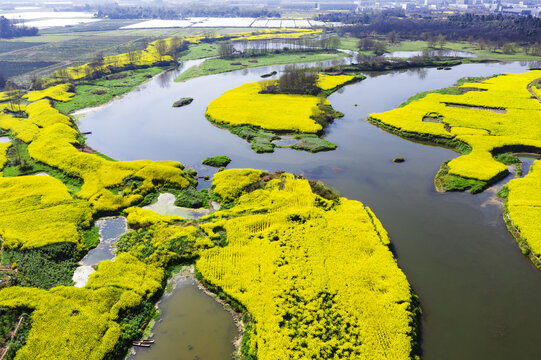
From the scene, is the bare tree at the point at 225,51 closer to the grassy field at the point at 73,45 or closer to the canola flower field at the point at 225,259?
the grassy field at the point at 73,45

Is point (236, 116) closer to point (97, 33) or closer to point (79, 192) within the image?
point (79, 192)

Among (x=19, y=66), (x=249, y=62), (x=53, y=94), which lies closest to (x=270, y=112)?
(x=53, y=94)

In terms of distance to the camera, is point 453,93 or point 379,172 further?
point 453,93

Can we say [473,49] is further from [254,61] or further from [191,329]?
[191,329]

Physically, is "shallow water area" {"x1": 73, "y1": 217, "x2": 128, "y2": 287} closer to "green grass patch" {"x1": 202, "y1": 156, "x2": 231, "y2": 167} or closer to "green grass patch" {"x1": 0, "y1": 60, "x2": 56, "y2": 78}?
"green grass patch" {"x1": 202, "y1": 156, "x2": 231, "y2": 167}

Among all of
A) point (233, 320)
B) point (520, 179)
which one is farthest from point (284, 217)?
point (520, 179)

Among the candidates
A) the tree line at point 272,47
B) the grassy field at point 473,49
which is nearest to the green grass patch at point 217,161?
the tree line at point 272,47

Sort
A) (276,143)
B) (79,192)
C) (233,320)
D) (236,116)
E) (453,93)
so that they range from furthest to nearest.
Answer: (453,93) → (236,116) → (276,143) → (79,192) → (233,320)
